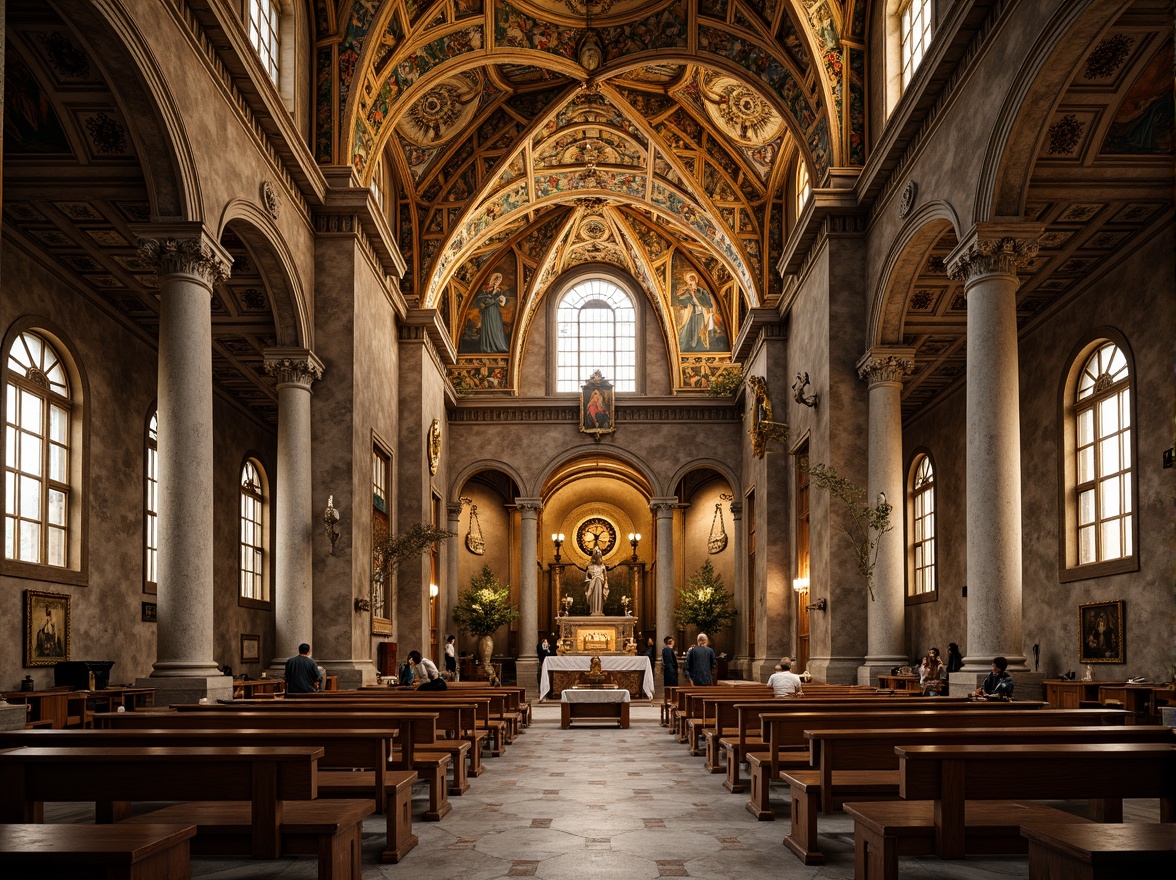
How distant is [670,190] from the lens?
2880 cm

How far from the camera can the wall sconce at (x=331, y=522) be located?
18.3 metres

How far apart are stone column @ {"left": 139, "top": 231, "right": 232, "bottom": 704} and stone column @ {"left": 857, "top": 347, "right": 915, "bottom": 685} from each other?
1003 centimetres

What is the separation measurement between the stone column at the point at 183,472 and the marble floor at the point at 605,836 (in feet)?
11.2

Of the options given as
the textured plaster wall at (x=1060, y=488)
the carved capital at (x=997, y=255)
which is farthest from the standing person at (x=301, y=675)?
the textured plaster wall at (x=1060, y=488)

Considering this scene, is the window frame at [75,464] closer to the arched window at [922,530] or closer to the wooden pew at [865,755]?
the wooden pew at [865,755]

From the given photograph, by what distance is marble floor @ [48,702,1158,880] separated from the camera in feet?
23.1

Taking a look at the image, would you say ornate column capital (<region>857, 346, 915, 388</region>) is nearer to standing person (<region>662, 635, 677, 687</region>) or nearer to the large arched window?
the large arched window

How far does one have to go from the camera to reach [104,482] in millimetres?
17578

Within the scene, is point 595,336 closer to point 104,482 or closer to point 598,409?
point 598,409

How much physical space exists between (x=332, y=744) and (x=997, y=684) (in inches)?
301

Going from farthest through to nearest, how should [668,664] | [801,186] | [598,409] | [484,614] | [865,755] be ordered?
[598,409] → [484,614] → [801,186] → [668,664] → [865,755]

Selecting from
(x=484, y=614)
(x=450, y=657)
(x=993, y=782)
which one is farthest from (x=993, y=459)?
(x=484, y=614)

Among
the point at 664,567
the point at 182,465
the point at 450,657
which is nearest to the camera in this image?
the point at 182,465

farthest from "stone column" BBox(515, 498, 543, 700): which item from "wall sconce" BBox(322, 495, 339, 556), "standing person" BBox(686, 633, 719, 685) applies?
"wall sconce" BBox(322, 495, 339, 556)
